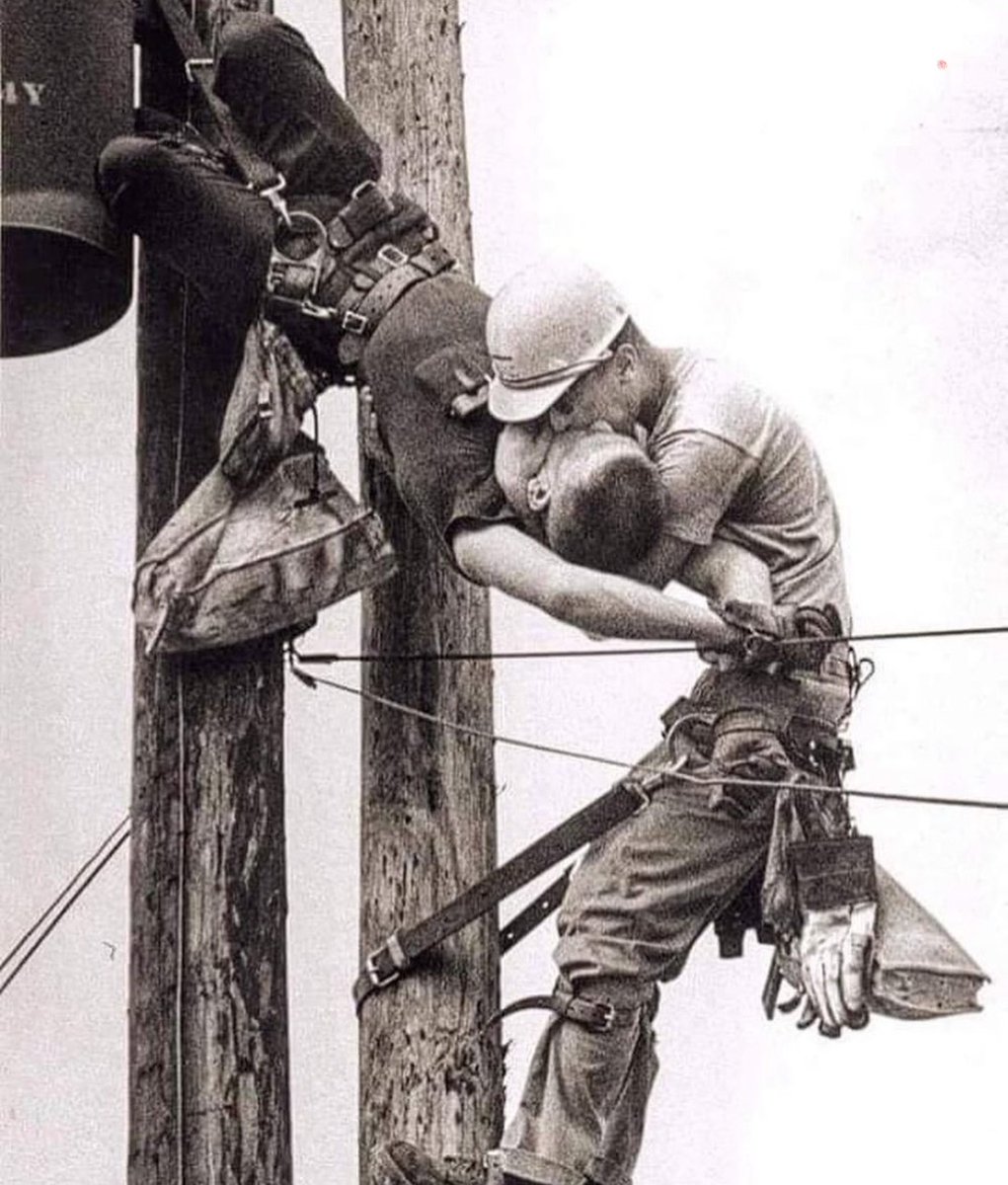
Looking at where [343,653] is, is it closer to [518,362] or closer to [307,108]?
[518,362]

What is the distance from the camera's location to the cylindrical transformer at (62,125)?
17.0 ft

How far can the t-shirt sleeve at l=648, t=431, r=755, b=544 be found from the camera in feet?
15.5

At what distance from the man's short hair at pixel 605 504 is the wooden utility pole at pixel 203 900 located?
73 cm

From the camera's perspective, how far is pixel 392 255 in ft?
17.0

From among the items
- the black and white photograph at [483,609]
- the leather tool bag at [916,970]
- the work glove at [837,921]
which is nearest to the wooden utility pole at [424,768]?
the black and white photograph at [483,609]

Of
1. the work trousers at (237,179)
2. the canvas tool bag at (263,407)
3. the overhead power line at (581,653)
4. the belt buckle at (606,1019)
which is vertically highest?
the work trousers at (237,179)

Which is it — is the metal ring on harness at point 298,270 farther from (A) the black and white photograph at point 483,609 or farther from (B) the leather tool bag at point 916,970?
(B) the leather tool bag at point 916,970

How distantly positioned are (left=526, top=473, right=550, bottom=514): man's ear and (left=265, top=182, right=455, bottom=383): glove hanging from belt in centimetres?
57

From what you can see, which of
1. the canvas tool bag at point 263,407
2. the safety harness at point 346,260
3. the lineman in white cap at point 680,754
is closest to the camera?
the lineman in white cap at point 680,754

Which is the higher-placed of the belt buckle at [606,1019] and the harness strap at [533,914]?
the harness strap at [533,914]

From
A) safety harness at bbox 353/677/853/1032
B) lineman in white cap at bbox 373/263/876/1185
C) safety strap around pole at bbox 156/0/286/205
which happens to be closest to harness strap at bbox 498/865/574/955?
safety harness at bbox 353/677/853/1032

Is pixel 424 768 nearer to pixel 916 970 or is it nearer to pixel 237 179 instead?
Result: pixel 916 970

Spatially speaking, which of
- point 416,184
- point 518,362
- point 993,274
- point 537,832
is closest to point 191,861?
point 537,832

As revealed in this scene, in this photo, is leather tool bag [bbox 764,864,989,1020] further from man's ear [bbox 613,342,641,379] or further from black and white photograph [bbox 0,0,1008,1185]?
man's ear [bbox 613,342,641,379]
